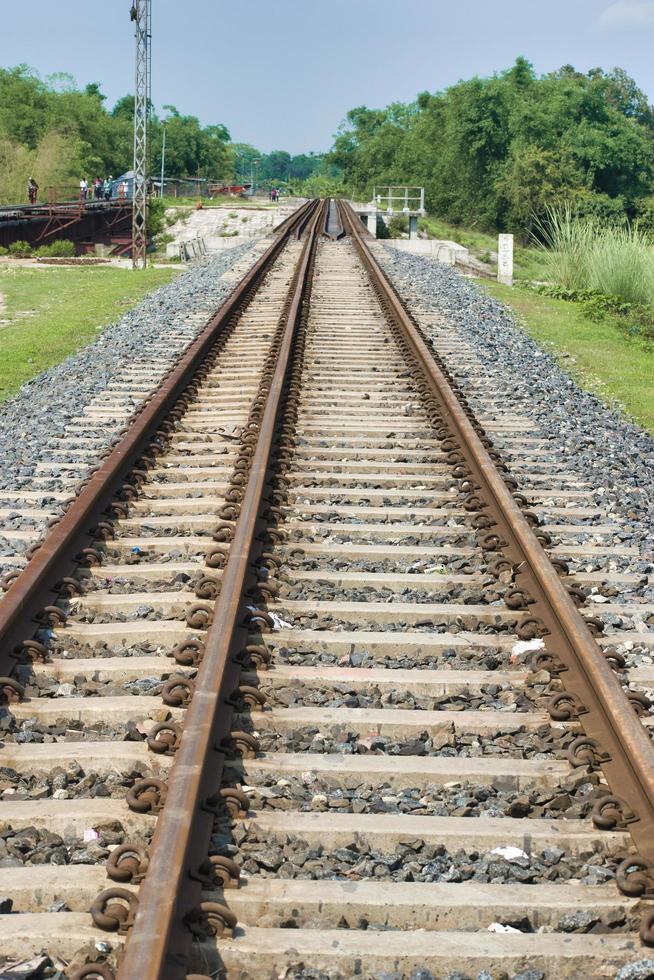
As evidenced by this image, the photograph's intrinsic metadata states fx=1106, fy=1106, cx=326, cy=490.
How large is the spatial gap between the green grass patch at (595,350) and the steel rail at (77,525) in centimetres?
387

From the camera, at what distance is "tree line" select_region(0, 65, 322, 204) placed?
211 ft

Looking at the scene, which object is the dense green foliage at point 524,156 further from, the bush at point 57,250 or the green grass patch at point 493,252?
the bush at point 57,250

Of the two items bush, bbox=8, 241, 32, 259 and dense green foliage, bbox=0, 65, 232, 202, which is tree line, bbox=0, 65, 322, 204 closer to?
dense green foliage, bbox=0, 65, 232, 202

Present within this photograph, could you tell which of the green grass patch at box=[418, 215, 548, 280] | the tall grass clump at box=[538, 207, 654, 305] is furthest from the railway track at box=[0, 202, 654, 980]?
the green grass patch at box=[418, 215, 548, 280]

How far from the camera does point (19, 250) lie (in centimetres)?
3347

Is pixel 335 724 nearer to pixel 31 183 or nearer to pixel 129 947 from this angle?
pixel 129 947

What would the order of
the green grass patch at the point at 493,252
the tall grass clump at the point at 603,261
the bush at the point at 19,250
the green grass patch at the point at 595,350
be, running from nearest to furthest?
the green grass patch at the point at 595,350 → the tall grass clump at the point at 603,261 → the green grass patch at the point at 493,252 → the bush at the point at 19,250

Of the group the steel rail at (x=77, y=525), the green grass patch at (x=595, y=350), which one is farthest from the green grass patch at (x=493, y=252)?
the steel rail at (x=77, y=525)

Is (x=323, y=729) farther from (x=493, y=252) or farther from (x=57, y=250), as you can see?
(x=493, y=252)

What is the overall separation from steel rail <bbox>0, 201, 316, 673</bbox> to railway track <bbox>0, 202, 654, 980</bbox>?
0.07 ft

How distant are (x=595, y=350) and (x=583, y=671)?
376 inches

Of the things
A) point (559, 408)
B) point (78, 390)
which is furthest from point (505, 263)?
point (78, 390)

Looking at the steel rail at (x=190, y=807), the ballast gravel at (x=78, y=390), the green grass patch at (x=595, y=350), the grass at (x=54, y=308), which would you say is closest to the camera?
the steel rail at (x=190, y=807)

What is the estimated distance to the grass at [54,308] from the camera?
37.7 feet
